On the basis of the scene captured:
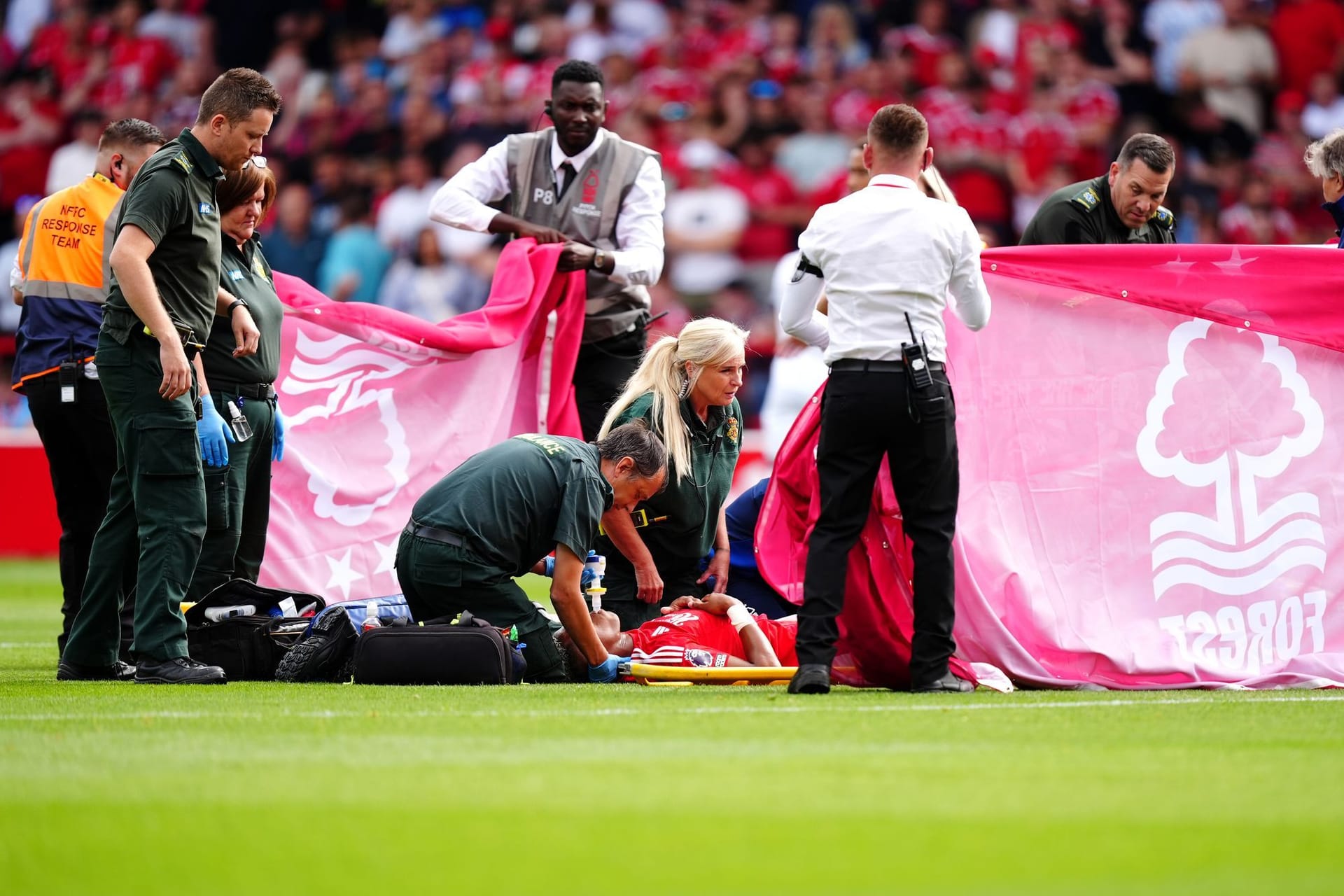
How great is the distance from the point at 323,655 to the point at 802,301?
2312 mm

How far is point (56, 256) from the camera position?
323 inches

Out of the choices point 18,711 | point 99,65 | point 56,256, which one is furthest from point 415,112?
point 18,711

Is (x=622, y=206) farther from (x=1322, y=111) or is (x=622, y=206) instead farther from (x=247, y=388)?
(x=1322, y=111)

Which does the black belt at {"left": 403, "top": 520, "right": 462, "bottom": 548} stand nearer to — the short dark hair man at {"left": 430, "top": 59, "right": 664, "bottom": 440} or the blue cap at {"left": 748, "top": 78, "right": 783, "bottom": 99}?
the short dark hair man at {"left": 430, "top": 59, "right": 664, "bottom": 440}

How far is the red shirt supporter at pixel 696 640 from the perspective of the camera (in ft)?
24.0

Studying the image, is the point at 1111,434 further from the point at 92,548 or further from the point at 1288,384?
the point at 92,548

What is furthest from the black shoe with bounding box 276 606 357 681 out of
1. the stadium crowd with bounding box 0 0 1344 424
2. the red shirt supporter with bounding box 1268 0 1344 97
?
the red shirt supporter with bounding box 1268 0 1344 97

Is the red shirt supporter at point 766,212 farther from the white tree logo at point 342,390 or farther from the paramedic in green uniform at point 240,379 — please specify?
the paramedic in green uniform at point 240,379

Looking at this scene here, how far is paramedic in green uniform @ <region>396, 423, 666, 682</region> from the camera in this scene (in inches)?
281

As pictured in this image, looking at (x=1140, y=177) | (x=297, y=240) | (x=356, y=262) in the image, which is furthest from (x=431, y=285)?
(x=1140, y=177)

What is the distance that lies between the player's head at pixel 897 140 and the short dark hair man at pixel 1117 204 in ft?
4.62

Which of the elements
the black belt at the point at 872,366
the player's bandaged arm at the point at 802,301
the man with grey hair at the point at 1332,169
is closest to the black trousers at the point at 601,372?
the player's bandaged arm at the point at 802,301

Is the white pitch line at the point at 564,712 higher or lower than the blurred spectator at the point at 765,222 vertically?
lower

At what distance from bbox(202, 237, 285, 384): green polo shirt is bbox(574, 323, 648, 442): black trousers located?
5.48ft
